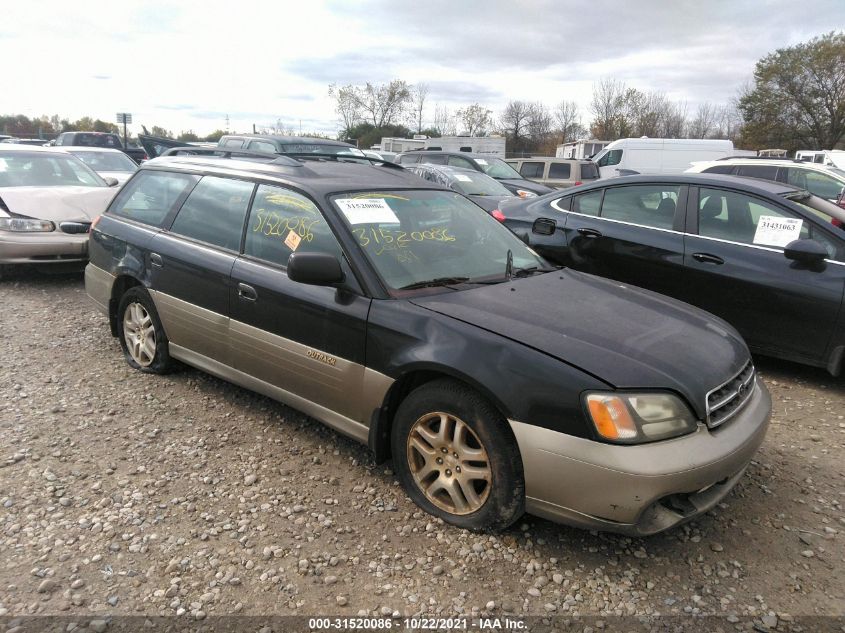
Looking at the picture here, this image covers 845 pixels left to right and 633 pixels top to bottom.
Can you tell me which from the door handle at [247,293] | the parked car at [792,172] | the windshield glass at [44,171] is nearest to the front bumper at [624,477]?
the door handle at [247,293]

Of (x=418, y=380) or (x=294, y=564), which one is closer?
(x=294, y=564)

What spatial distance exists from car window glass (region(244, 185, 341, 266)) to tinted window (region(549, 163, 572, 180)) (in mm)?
16136

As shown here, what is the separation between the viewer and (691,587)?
2461 mm

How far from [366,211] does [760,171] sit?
10.8 metres

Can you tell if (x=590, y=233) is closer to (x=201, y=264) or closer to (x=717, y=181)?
(x=717, y=181)

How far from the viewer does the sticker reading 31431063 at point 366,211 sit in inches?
129

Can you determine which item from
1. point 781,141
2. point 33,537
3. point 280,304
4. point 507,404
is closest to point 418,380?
point 507,404

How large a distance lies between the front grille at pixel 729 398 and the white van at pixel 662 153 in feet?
70.0

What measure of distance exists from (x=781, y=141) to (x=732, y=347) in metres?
47.8

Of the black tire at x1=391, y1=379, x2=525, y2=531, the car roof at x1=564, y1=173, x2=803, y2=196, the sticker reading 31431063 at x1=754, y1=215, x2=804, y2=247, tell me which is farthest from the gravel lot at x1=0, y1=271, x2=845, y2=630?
the car roof at x1=564, y1=173, x2=803, y2=196

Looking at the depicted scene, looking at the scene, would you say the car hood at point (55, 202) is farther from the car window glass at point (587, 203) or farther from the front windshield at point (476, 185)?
the front windshield at point (476, 185)

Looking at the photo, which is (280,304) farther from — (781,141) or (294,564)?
(781,141)

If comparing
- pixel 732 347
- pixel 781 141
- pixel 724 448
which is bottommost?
pixel 724 448

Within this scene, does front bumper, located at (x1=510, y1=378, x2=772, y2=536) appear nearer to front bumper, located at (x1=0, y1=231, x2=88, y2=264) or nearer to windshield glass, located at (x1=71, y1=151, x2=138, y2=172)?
front bumper, located at (x1=0, y1=231, x2=88, y2=264)
